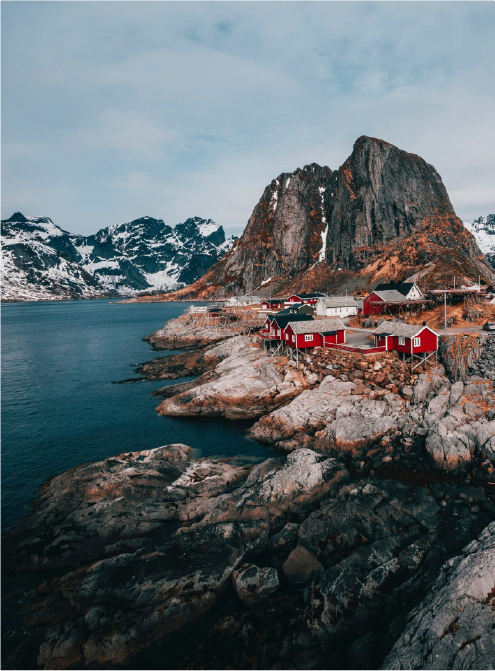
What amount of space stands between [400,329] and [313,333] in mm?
10595

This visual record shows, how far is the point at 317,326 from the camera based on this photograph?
45.5m

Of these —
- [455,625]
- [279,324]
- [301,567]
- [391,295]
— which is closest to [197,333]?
[279,324]

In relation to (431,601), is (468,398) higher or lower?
higher

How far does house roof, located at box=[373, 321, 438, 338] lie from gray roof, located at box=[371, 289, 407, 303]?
21525 mm

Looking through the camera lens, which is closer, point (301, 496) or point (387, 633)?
point (387, 633)

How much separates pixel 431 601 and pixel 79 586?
1578cm

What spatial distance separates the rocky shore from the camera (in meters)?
13.6

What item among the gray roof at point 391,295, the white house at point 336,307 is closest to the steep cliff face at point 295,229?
the white house at point 336,307

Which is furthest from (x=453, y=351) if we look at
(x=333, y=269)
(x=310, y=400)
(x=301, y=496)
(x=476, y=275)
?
(x=333, y=269)

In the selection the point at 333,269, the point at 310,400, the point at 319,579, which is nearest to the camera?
the point at 319,579

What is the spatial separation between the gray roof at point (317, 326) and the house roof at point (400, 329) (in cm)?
573

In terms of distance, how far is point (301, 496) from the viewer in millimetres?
22141

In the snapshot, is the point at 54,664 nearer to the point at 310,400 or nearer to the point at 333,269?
the point at 310,400

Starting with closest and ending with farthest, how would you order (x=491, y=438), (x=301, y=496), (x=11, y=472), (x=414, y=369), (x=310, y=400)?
(x=301, y=496) → (x=491, y=438) → (x=11, y=472) → (x=310, y=400) → (x=414, y=369)
